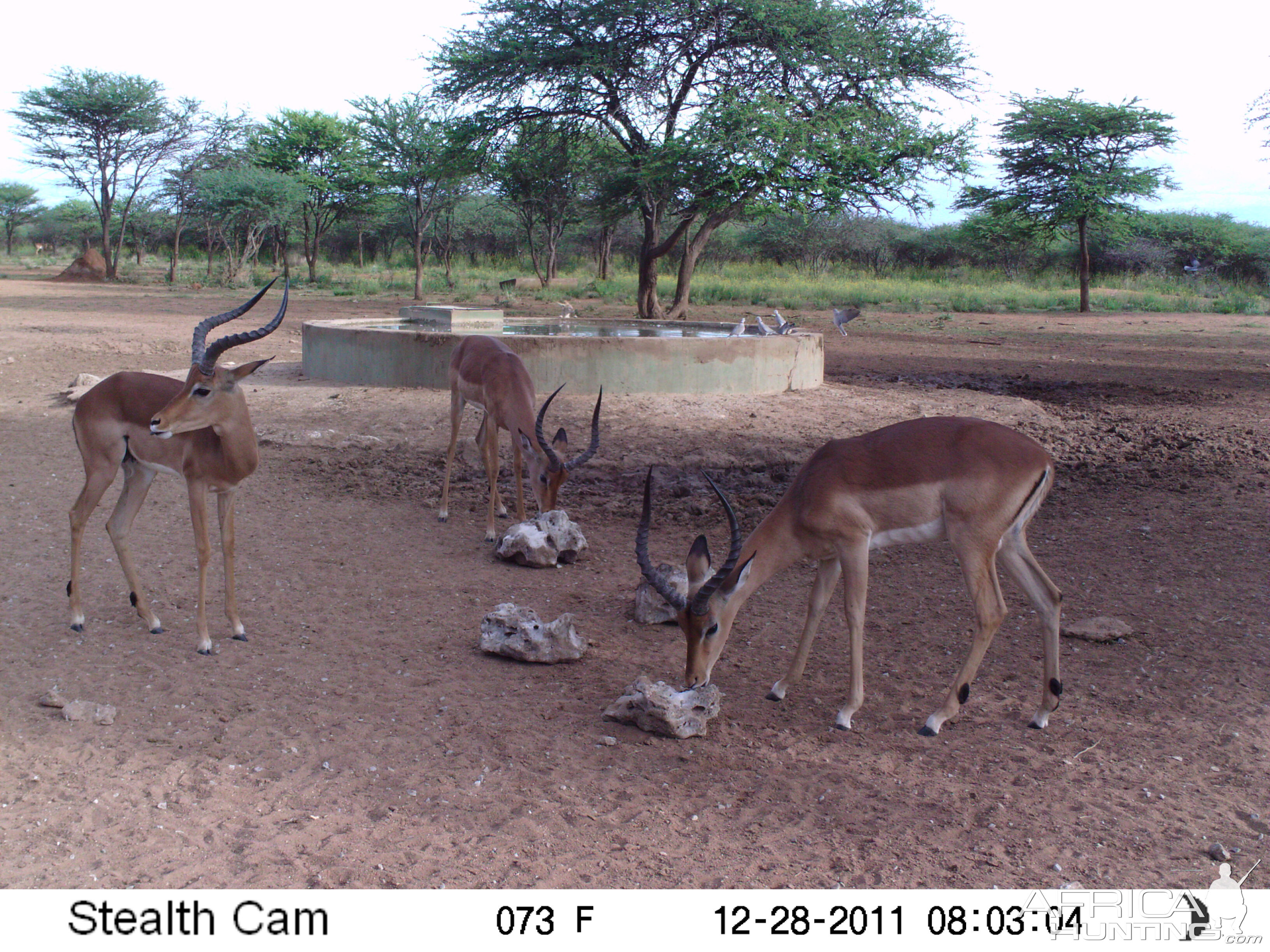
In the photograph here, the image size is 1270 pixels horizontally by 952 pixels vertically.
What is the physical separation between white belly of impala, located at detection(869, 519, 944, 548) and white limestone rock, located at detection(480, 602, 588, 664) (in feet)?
4.89

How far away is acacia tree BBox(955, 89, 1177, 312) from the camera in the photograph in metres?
26.1

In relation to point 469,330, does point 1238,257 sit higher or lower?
higher

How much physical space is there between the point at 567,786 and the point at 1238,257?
4156 cm

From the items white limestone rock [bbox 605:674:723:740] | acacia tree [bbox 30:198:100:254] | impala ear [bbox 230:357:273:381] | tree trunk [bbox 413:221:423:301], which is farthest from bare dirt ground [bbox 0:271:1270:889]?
acacia tree [bbox 30:198:100:254]

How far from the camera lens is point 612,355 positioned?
10430 mm

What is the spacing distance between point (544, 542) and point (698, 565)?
2186mm

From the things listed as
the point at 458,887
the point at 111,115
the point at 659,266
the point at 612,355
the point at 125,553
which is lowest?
the point at 458,887

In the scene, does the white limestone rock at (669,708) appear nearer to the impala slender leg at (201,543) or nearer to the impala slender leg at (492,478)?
the impala slender leg at (201,543)

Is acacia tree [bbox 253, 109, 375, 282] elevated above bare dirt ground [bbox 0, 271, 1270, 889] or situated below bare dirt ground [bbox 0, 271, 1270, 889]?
above

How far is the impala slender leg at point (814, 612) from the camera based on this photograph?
4.43 m

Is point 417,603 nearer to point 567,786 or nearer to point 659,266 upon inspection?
point 567,786

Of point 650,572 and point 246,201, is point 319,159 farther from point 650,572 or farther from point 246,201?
point 650,572

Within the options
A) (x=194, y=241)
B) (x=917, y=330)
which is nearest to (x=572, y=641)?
(x=917, y=330)

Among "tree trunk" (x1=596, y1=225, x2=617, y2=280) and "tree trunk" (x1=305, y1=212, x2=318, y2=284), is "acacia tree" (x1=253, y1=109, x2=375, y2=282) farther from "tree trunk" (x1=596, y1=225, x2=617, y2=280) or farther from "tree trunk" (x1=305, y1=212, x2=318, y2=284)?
"tree trunk" (x1=596, y1=225, x2=617, y2=280)
